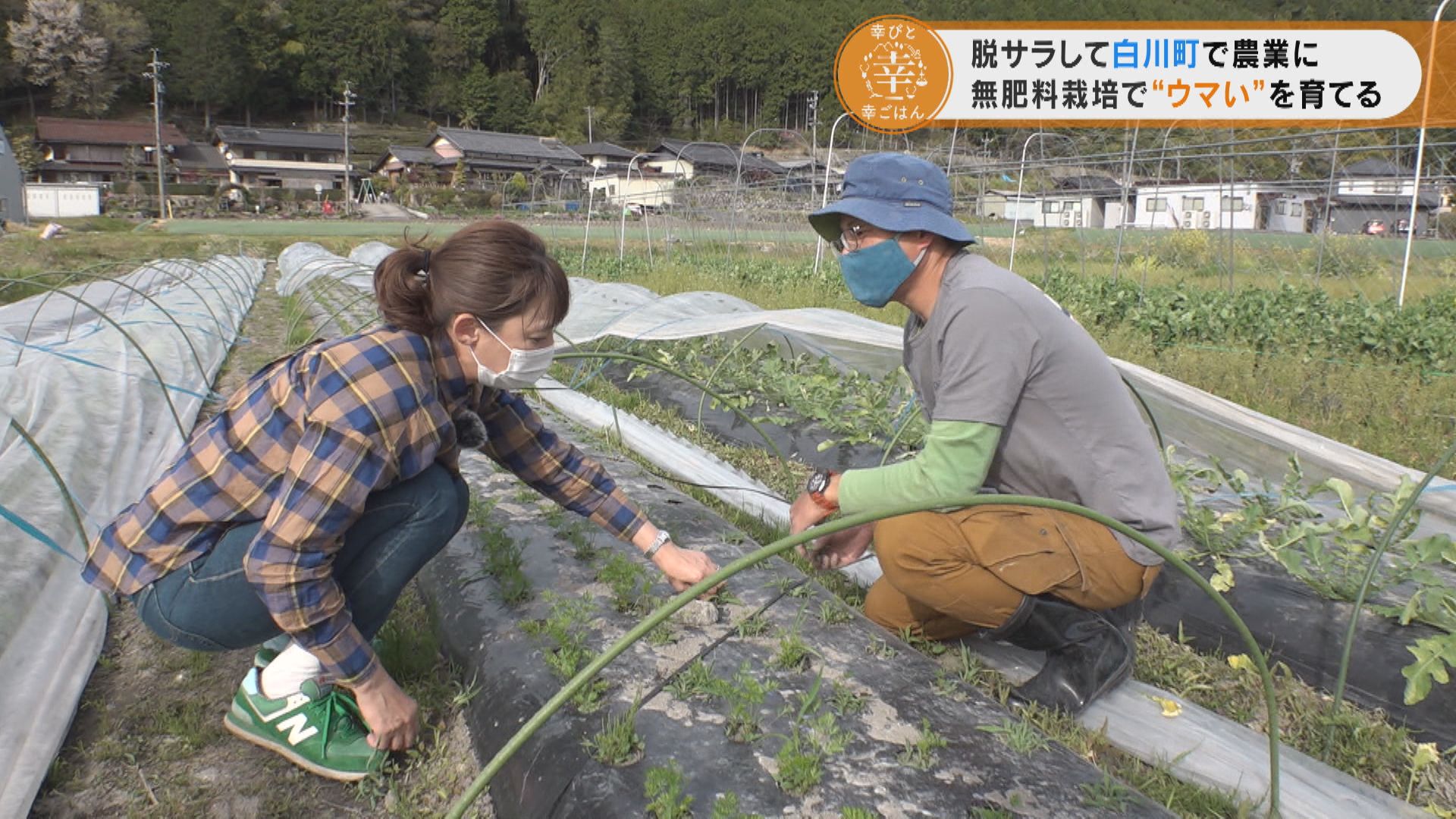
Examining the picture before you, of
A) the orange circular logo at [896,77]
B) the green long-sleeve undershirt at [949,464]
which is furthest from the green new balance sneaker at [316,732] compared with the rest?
the orange circular logo at [896,77]

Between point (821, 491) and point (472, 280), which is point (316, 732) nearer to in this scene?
point (472, 280)

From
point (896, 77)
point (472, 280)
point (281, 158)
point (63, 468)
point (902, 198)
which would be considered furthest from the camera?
point (281, 158)

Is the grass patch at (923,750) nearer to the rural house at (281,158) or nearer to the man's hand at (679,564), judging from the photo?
the man's hand at (679,564)

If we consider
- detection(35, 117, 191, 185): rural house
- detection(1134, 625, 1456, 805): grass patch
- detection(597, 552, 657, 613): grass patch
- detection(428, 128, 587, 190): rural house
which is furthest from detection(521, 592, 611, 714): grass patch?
detection(35, 117, 191, 185): rural house

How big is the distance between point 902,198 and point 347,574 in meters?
1.37

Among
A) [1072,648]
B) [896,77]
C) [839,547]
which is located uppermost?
[896,77]

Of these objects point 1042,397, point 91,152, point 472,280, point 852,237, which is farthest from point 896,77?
point 91,152

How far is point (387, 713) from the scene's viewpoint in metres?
1.69

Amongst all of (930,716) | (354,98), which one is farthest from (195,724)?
(354,98)

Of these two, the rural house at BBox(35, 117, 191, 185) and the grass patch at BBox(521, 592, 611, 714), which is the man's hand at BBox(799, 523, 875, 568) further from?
the rural house at BBox(35, 117, 191, 185)

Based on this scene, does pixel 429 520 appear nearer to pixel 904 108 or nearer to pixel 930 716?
pixel 930 716

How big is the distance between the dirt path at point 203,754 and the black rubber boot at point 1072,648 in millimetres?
1301

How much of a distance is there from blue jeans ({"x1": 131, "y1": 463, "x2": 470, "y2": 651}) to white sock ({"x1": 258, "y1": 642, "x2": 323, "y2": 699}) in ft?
0.19

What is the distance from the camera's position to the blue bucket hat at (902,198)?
1875 mm
